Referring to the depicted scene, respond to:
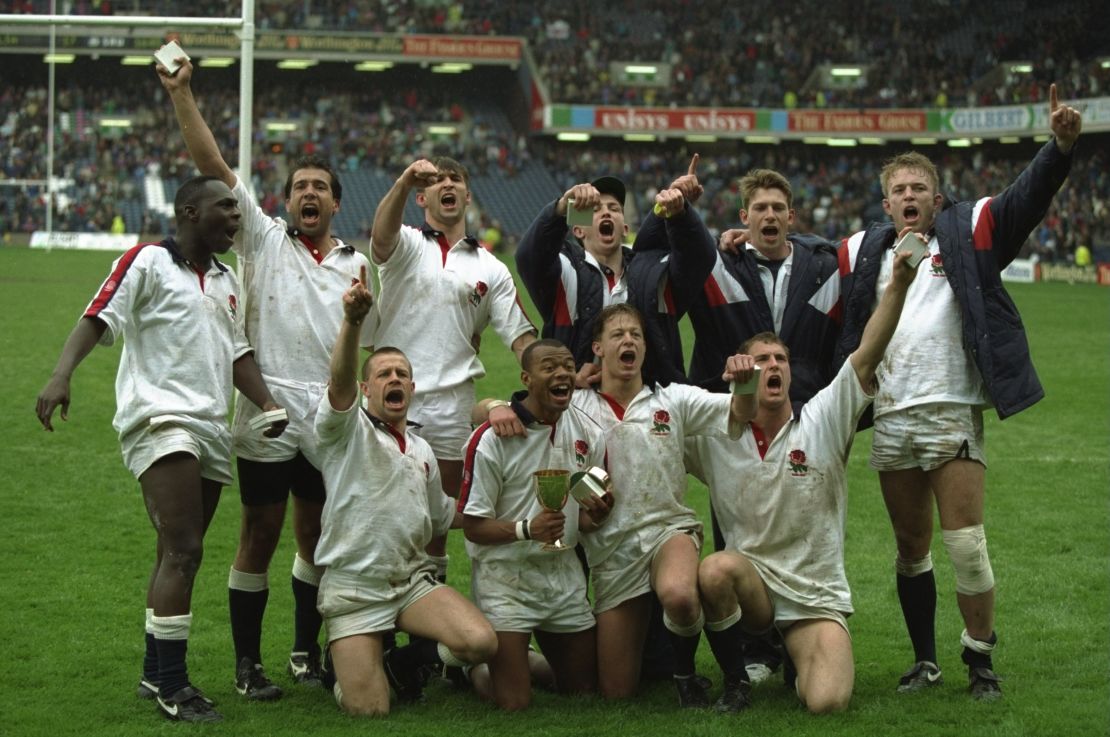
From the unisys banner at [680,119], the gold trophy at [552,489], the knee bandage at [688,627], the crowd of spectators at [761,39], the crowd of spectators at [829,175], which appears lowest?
the knee bandage at [688,627]

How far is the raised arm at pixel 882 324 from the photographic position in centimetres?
542

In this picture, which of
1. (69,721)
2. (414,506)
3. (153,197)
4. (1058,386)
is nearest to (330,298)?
(414,506)

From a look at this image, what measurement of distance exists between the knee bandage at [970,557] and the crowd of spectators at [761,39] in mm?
46232

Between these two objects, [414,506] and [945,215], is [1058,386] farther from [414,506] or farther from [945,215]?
[414,506]

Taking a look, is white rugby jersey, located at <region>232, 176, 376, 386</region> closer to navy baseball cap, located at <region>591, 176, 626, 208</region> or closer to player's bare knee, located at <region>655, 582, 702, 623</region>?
navy baseball cap, located at <region>591, 176, 626, 208</region>

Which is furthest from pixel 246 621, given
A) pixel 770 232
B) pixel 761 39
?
pixel 761 39

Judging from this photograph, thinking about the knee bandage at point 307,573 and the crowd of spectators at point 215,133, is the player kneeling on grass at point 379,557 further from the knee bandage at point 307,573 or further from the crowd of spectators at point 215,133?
the crowd of spectators at point 215,133

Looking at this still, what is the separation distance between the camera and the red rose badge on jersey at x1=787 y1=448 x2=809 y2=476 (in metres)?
5.87

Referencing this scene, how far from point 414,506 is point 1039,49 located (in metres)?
49.4

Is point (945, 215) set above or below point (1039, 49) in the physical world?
below

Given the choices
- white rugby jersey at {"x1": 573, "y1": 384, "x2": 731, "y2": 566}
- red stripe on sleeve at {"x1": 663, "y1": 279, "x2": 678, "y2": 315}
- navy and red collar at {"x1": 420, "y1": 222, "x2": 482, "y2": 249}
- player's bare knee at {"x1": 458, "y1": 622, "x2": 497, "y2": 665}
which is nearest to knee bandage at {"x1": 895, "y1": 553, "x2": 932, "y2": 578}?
white rugby jersey at {"x1": 573, "y1": 384, "x2": 731, "y2": 566}

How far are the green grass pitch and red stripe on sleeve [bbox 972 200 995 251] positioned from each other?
6.49ft

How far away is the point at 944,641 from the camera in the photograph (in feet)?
22.5

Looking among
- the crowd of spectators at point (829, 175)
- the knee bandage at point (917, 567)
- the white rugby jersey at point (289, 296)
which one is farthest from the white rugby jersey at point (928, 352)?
the crowd of spectators at point (829, 175)
